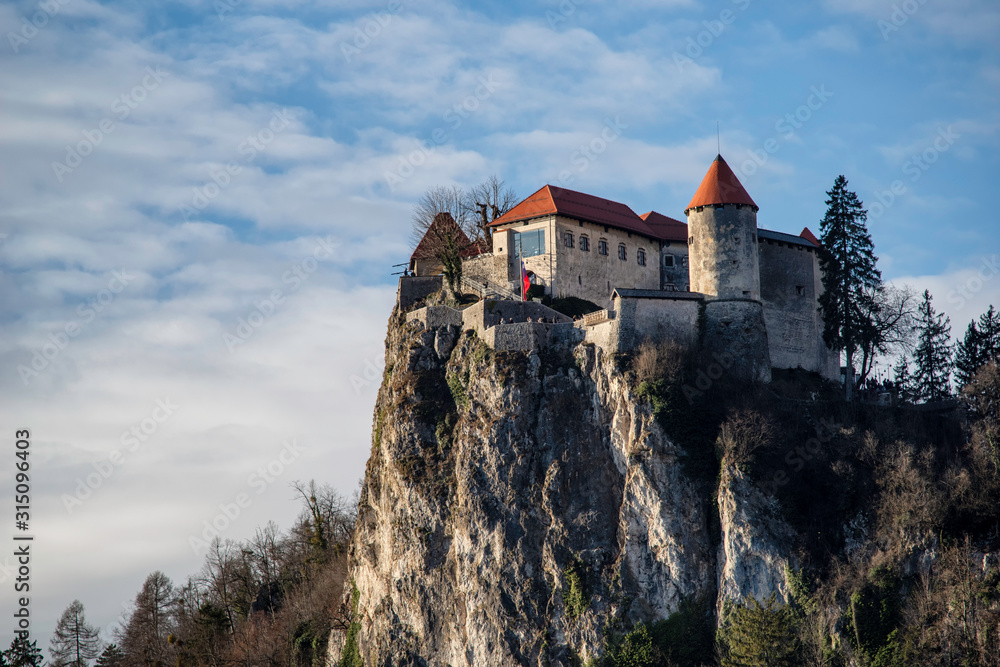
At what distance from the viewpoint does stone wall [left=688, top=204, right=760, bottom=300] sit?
58812 millimetres

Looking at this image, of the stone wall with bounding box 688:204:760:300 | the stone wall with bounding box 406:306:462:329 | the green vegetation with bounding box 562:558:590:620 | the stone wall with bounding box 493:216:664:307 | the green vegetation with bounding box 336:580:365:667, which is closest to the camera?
the green vegetation with bounding box 562:558:590:620

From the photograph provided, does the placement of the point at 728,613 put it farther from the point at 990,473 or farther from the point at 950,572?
the point at 990,473

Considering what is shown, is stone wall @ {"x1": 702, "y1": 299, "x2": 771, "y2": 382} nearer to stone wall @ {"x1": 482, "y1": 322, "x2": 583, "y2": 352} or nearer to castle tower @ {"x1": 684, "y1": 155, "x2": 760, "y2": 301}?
castle tower @ {"x1": 684, "y1": 155, "x2": 760, "y2": 301}

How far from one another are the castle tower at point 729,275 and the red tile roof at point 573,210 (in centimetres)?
691

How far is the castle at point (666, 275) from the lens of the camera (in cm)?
5759

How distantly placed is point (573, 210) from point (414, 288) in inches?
408

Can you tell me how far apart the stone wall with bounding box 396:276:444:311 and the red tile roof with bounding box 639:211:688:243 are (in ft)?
45.0

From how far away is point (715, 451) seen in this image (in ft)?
174

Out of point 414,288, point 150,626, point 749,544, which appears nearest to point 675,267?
point 414,288

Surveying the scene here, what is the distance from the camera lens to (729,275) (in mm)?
58812

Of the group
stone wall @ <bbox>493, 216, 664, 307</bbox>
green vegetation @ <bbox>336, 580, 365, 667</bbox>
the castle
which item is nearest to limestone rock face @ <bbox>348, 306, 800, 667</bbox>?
green vegetation @ <bbox>336, 580, 365, 667</bbox>

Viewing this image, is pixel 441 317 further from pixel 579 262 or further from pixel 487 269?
pixel 579 262

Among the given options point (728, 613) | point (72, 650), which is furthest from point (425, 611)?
point (72, 650)

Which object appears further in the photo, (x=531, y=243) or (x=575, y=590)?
(x=531, y=243)
